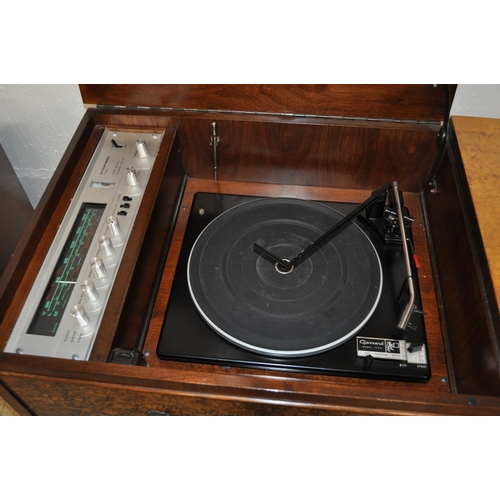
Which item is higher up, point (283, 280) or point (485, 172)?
point (485, 172)

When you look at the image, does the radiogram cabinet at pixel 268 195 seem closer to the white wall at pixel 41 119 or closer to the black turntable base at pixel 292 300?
the black turntable base at pixel 292 300

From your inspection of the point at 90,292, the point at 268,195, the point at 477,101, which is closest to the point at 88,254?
the point at 90,292

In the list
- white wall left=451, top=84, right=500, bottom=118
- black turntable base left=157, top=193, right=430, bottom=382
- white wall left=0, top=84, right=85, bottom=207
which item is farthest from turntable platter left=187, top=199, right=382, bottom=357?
white wall left=0, top=84, right=85, bottom=207

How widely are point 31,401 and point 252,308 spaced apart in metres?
0.51

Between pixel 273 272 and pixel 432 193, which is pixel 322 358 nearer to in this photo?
pixel 273 272

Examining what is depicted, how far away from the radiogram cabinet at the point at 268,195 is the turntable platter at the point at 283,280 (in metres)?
0.09

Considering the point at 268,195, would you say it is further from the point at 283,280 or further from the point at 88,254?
the point at 88,254

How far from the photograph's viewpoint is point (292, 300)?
1.19 metres

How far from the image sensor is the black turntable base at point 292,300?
1.11 m

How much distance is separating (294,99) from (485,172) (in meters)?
0.53

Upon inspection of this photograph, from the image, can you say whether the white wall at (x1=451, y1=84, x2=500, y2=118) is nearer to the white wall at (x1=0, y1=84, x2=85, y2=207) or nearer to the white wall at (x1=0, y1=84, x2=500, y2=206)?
the white wall at (x1=0, y1=84, x2=500, y2=206)

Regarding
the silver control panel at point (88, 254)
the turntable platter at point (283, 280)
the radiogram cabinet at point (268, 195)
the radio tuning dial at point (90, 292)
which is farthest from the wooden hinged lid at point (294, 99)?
the radio tuning dial at point (90, 292)

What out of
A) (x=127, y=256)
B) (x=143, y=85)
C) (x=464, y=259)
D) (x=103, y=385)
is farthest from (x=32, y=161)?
(x=464, y=259)

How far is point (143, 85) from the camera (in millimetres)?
1422
